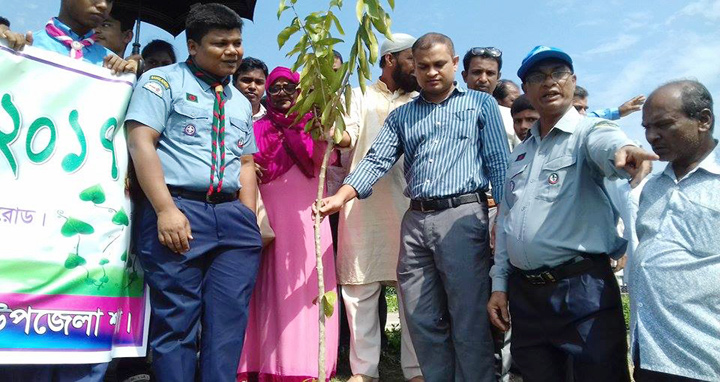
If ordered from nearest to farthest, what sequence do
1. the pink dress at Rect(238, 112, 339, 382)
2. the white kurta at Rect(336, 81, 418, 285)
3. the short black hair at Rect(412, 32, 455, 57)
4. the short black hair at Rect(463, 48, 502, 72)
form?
the short black hair at Rect(412, 32, 455, 57) → the pink dress at Rect(238, 112, 339, 382) → the white kurta at Rect(336, 81, 418, 285) → the short black hair at Rect(463, 48, 502, 72)

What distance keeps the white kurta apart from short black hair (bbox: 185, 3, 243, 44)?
1.27 meters

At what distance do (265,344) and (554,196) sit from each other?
2075mm

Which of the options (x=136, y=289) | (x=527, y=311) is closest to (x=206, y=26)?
(x=136, y=289)

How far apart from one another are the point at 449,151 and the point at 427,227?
481 mm

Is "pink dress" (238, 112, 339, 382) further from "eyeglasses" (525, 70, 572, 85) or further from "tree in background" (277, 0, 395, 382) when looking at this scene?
"eyeglasses" (525, 70, 572, 85)

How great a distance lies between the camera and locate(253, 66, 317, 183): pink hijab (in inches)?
156

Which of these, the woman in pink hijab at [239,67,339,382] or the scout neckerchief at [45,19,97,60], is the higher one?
the scout neckerchief at [45,19,97,60]

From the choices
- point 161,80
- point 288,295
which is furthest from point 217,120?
point 288,295

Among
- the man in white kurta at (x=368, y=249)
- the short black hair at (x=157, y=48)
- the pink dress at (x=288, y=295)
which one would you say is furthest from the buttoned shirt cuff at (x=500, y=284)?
the short black hair at (x=157, y=48)

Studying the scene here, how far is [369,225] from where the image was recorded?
4.15m

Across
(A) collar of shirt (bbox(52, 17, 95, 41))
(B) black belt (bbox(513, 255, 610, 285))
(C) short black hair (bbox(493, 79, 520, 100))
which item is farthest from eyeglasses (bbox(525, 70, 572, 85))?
(C) short black hair (bbox(493, 79, 520, 100))

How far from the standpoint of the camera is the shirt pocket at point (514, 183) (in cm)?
302

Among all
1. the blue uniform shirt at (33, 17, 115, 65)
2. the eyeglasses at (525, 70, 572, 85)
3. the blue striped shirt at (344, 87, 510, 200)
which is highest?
the blue uniform shirt at (33, 17, 115, 65)

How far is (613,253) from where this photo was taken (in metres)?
2.80
